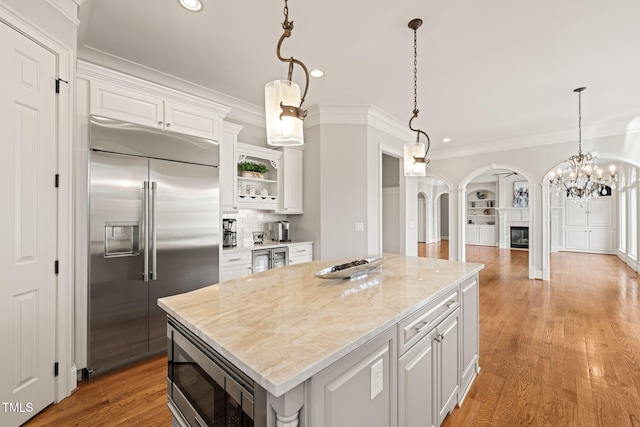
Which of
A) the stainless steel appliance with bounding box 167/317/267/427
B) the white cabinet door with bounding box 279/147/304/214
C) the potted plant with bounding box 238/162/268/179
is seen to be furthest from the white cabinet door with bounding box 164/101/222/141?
the stainless steel appliance with bounding box 167/317/267/427

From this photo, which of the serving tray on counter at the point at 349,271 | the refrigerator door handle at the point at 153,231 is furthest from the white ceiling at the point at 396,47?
the serving tray on counter at the point at 349,271

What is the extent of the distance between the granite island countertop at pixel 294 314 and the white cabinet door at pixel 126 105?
1.85m

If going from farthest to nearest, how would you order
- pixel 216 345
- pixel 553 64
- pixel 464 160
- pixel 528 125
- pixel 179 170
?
1. pixel 464 160
2. pixel 528 125
3. pixel 553 64
4. pixel 179 170
5. pixel 216 345

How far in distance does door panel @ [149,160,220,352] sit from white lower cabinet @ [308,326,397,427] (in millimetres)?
2241

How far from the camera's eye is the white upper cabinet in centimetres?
235

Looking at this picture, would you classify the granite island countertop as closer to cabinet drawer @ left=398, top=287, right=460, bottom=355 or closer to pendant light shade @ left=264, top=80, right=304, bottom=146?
cabinet drawer @ left=398, top=287, right=460, bottom=355

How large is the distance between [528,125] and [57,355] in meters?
6.75

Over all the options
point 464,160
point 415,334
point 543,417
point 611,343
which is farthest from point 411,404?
point 464,160

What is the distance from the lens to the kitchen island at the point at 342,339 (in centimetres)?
84

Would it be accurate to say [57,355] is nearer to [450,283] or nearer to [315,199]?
[450,283]

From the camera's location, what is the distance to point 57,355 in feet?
6.44

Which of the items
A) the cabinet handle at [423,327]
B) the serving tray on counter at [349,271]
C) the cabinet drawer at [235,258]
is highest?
the serving tray on counter at [349,271]

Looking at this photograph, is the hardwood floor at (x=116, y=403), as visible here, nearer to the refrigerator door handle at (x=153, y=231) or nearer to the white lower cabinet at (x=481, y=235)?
the refrigerator door handle at (x=153, y=231)

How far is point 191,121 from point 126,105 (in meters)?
0.57
